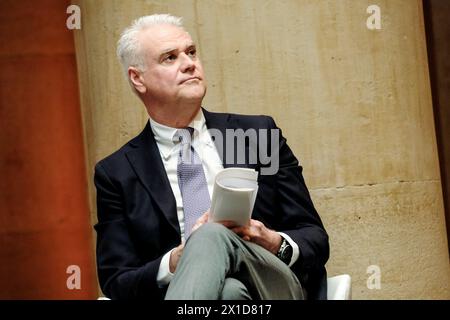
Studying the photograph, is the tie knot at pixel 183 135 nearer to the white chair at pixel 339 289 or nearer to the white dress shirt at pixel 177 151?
the white dress shirt at pixel 177 151

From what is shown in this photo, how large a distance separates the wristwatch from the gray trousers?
104mm

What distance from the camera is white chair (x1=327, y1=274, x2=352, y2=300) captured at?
2.98 m

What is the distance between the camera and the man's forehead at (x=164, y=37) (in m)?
3.44

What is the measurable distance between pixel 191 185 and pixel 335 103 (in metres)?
1.12

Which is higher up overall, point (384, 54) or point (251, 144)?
point (384, 54)

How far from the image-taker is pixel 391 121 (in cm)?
417

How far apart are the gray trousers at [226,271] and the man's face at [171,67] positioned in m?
0.80

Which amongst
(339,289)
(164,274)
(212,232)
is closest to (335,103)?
(339,289)

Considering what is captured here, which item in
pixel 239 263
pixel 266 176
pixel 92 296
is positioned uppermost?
pixel 266 176

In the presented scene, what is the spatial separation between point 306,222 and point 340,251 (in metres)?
0.92

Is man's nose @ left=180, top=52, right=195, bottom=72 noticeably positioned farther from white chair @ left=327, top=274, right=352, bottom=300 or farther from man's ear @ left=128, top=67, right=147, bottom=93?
white chair @ left=327, top=274, right=352, bottom=300
